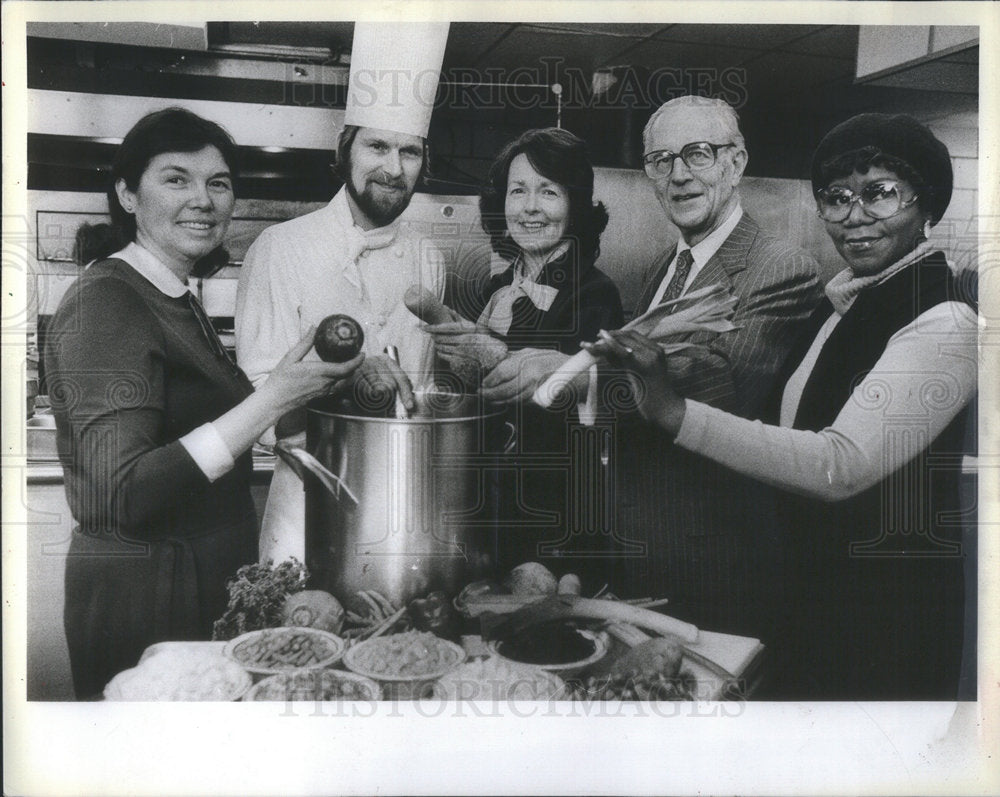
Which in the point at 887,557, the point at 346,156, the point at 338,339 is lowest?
the point at 887,557

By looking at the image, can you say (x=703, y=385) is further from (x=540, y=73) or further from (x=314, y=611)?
(x=314, y=611)

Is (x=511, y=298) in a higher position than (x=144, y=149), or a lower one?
lower

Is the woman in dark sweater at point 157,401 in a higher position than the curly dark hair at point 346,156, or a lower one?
lower

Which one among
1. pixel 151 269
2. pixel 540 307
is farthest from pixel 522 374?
pixel 151 269

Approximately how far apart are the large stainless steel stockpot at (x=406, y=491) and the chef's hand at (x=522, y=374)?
79 mm

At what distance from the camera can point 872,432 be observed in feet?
12.5

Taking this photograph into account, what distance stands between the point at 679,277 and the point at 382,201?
Answer: 3.75 ft

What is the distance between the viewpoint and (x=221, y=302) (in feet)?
12.6

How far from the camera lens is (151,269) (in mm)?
3807

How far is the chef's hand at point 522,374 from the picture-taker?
3.81 metres

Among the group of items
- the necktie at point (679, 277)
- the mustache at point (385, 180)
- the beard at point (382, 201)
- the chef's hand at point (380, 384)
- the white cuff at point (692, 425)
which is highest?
the mustache at point (385, 180)

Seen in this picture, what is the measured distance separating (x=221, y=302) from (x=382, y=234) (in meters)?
0.65

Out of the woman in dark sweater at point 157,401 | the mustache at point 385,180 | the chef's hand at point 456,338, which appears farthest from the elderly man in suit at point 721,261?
the woman in dark sweater at point 157,401

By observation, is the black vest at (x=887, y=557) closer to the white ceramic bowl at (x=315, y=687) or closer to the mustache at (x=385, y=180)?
the white ceramic bowl at (x=315, y=687)
